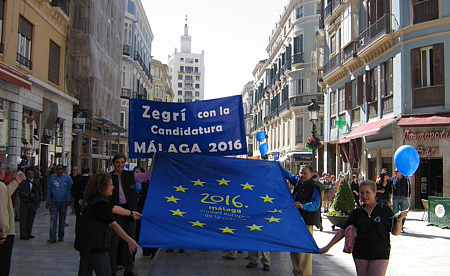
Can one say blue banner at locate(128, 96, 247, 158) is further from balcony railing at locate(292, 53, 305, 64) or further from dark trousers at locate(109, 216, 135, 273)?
balcony railing at locate(292, 53, 305, 64)

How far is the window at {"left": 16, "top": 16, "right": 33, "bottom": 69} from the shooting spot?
17625mm

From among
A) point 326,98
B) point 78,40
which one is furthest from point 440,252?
point 326,98

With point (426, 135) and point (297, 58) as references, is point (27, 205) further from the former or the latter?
point (297, 58)

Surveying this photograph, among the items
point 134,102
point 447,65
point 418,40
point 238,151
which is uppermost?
point 418,40

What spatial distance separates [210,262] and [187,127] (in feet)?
8.79

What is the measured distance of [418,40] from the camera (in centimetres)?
1978

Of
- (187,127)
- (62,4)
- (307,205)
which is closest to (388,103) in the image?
(187,127)

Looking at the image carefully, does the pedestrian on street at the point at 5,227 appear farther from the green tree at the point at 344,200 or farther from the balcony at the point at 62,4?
the balcony at the point at 62,4

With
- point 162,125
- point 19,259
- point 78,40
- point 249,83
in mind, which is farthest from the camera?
point 249,83

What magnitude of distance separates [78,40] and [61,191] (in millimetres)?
13945

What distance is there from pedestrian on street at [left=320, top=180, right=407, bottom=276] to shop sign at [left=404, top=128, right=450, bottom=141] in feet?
51.2

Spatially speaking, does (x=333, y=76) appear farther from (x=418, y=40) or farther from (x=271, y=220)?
(x=271, y=220)

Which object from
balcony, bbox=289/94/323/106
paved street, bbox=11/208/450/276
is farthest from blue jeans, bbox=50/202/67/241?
balcony, bbox=289/94/323/106

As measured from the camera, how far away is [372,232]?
4.69 metres
